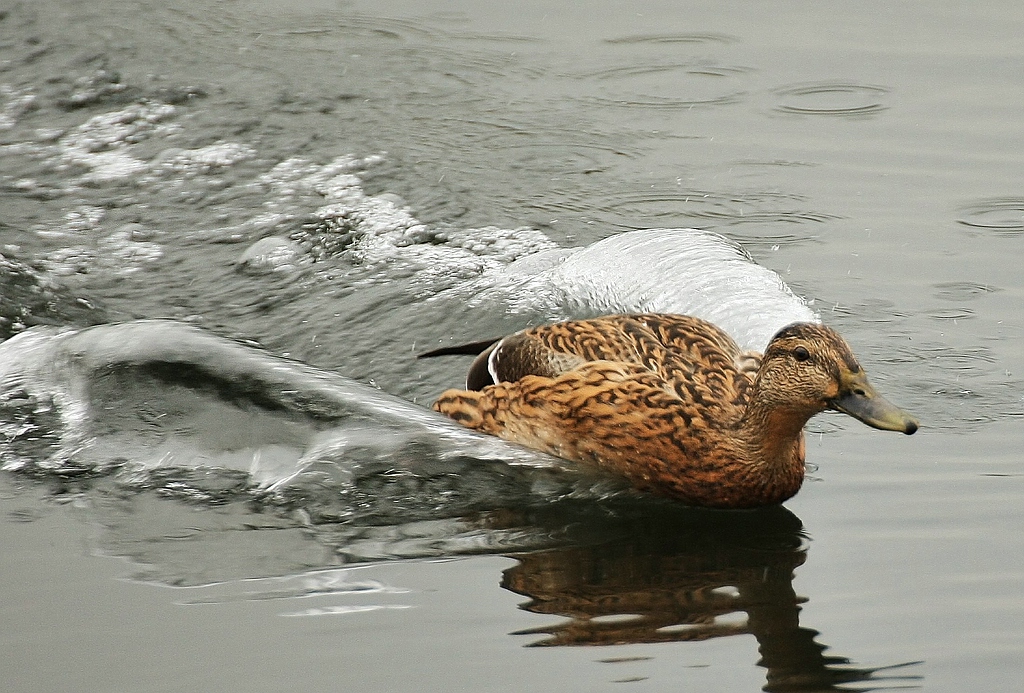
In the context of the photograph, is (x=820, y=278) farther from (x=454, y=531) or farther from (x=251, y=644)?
(x=251, y=644)

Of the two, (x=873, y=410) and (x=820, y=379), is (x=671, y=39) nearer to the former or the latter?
(x=820, y=379)

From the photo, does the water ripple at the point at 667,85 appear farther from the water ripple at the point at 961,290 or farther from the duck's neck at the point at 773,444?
the duck's neck at the point at 773,444

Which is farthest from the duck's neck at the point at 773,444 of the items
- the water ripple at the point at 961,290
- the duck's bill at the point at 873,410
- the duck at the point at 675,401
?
the water ripple at the point at 961,290

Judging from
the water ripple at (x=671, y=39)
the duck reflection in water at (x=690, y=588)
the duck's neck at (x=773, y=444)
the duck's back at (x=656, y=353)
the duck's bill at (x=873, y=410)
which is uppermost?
the water ripple at (x=671, y=39)

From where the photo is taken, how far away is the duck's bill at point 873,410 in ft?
15.6

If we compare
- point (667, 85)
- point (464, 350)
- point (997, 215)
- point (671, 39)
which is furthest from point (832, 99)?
point (464, 350)

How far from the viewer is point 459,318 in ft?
24.9

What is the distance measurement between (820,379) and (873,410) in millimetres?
230

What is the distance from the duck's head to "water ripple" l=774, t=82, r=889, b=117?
196 inches

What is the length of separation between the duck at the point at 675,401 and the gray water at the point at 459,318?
0.14 metres

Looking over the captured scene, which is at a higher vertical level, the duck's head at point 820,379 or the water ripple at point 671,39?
the water ripple at point 671,39

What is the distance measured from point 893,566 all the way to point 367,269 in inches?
160

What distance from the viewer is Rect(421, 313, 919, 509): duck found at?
503 centimetres

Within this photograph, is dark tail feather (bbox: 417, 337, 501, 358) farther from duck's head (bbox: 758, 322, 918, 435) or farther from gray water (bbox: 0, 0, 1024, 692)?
duck's head (bbox: 758, 322, 918, 435)
